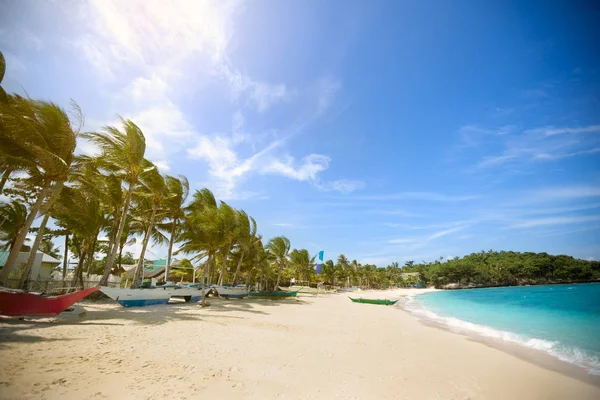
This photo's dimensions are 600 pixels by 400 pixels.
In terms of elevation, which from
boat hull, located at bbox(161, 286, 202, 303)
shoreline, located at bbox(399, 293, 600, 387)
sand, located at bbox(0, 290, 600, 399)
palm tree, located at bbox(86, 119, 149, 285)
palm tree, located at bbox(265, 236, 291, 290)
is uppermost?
palm tree, located at bbox(86, 119, 149, 285)

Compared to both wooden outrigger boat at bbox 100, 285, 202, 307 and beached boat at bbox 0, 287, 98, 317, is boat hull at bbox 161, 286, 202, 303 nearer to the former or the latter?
wooden outrigger boat at bbox 100, 285, 202, 307

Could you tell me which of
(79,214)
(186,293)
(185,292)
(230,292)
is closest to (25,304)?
(79,214)

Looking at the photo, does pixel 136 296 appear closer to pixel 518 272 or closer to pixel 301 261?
pixel 301 261

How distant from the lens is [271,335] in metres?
8.74

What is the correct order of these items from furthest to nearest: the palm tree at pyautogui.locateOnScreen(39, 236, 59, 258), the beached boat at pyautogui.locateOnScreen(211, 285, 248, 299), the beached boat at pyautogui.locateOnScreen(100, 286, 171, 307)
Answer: the palm tree at pyautogui.locateOnScreen(39, 236, 59, 258) < the beached boat at pyautogui.locateOnScreen(211, 285, 248, 299) < the beached boat at pyautogui.locateOnScreen(100, 286, 171, 307)

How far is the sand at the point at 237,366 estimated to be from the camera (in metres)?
3.99

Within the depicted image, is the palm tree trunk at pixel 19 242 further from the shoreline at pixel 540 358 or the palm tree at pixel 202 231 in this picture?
the shoreline at pixel 540 358

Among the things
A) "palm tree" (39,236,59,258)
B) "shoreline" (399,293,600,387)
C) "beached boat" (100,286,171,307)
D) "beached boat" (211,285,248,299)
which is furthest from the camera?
"palm tree" (39,236,59,258)

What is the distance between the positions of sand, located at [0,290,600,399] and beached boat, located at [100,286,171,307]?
2.78 meters

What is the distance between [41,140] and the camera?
9297 millimetres

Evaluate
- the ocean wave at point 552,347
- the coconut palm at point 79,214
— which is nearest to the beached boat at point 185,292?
the coconut palm at point 79,214

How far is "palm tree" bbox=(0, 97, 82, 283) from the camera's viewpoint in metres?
8.70

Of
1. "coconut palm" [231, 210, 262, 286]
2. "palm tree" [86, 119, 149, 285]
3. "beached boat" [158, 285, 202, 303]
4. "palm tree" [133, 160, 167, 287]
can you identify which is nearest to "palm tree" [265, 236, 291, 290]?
"coconut palm" [231, 210, 262, 286]

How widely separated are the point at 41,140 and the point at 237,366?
11267 millimetres
